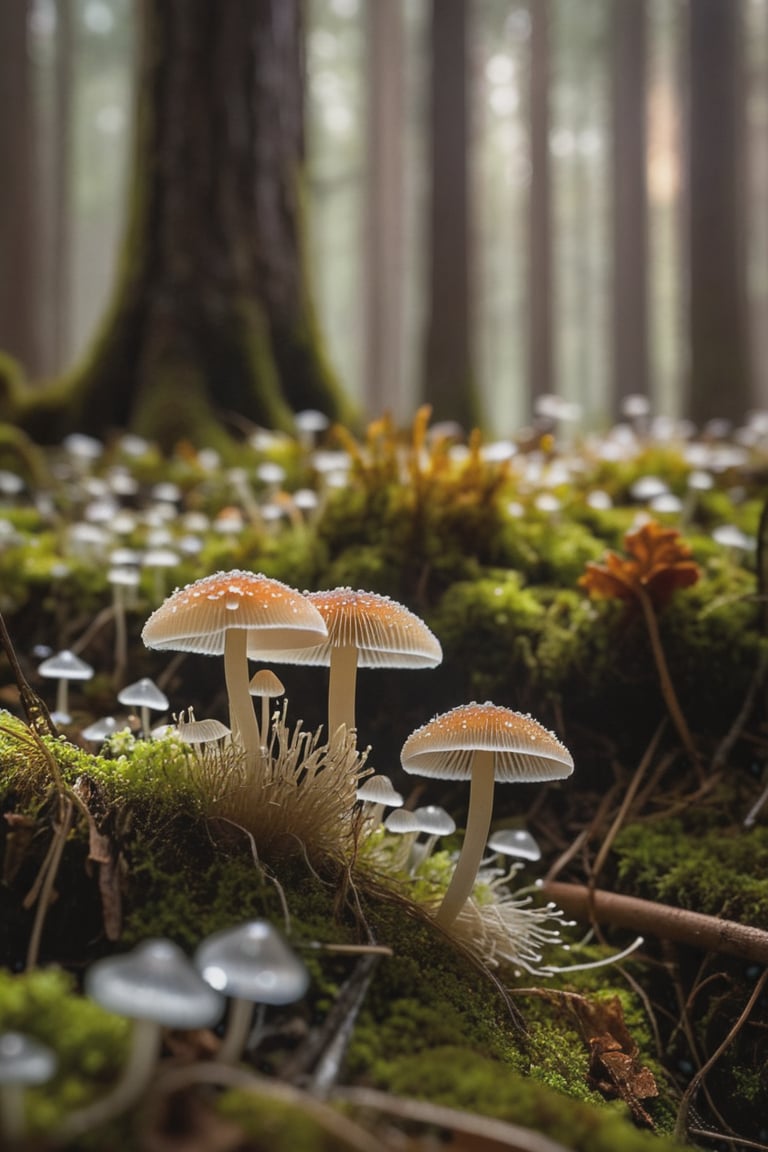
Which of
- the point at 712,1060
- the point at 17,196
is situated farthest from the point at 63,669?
the point at 17,196

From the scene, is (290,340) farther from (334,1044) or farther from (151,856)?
(334,1044)

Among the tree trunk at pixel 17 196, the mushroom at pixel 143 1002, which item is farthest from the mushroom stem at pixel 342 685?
the tree trunk at pixel 17 196

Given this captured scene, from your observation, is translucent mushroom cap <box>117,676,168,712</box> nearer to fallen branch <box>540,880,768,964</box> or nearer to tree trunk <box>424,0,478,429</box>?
fallen branch <box>540,880,768,964</box>

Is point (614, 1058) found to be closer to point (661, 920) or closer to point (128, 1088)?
point (661, 920)

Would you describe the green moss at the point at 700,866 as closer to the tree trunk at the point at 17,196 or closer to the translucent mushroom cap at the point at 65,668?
the translucent mushroom cap at the point at 65,668

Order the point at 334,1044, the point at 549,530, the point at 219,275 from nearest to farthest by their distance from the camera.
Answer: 1. the point at 334,1044
2. the point at 549,530
3. the point at 219,275

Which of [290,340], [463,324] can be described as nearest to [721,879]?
[290,340]

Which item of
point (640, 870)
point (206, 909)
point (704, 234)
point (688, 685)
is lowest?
point (640, 870)

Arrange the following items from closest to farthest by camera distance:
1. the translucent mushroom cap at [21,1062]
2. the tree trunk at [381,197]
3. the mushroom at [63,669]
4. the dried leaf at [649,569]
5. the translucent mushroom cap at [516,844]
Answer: the translucent mushroom cap at [21,1062], the translucent mushroom cap at [516,844], the mushroom at [63,669], the dried leaf at [649,569], the tree trunk at [381,197]

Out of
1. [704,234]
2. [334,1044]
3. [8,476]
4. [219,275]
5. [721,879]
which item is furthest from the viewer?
[704,234]
